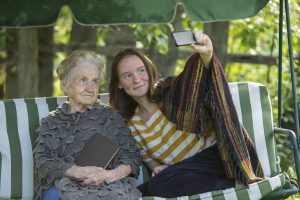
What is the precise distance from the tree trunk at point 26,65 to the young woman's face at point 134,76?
96.0 inches

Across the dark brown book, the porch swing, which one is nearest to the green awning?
the porch swing

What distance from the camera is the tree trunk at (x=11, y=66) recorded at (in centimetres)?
724

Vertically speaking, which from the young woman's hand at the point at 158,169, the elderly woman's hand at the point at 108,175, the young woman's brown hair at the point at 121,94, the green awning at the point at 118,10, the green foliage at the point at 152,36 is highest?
the green awning at the point at 118,10

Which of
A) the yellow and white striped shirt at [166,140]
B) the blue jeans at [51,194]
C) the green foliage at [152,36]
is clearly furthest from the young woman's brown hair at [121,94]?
the green foliage at [152,36]

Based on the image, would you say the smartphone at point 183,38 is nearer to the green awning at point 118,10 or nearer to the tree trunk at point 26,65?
the green awning at point 118,10

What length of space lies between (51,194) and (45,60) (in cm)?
317

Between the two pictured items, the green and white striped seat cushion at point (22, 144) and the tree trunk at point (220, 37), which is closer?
the green and white striped seat cushion at point (22, 144)

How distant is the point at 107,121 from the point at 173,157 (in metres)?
0.46

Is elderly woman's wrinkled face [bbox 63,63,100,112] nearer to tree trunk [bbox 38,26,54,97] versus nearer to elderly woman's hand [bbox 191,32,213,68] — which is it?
elderly woman's hand [bbox 191,32,213,68]

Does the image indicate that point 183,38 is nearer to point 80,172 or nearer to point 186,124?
point 186,124

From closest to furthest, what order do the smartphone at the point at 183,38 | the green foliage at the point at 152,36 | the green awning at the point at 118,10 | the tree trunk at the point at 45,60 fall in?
1. the smartphone at the point at 183,38
2. the green awning at the point at 118,10
3. the green foliage at the point at 152,36
4. the tree trunk at the point at 45,60

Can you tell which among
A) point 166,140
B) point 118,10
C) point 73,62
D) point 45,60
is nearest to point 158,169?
point 166,140

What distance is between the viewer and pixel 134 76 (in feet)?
14.8

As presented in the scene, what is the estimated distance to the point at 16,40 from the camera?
7254mm
